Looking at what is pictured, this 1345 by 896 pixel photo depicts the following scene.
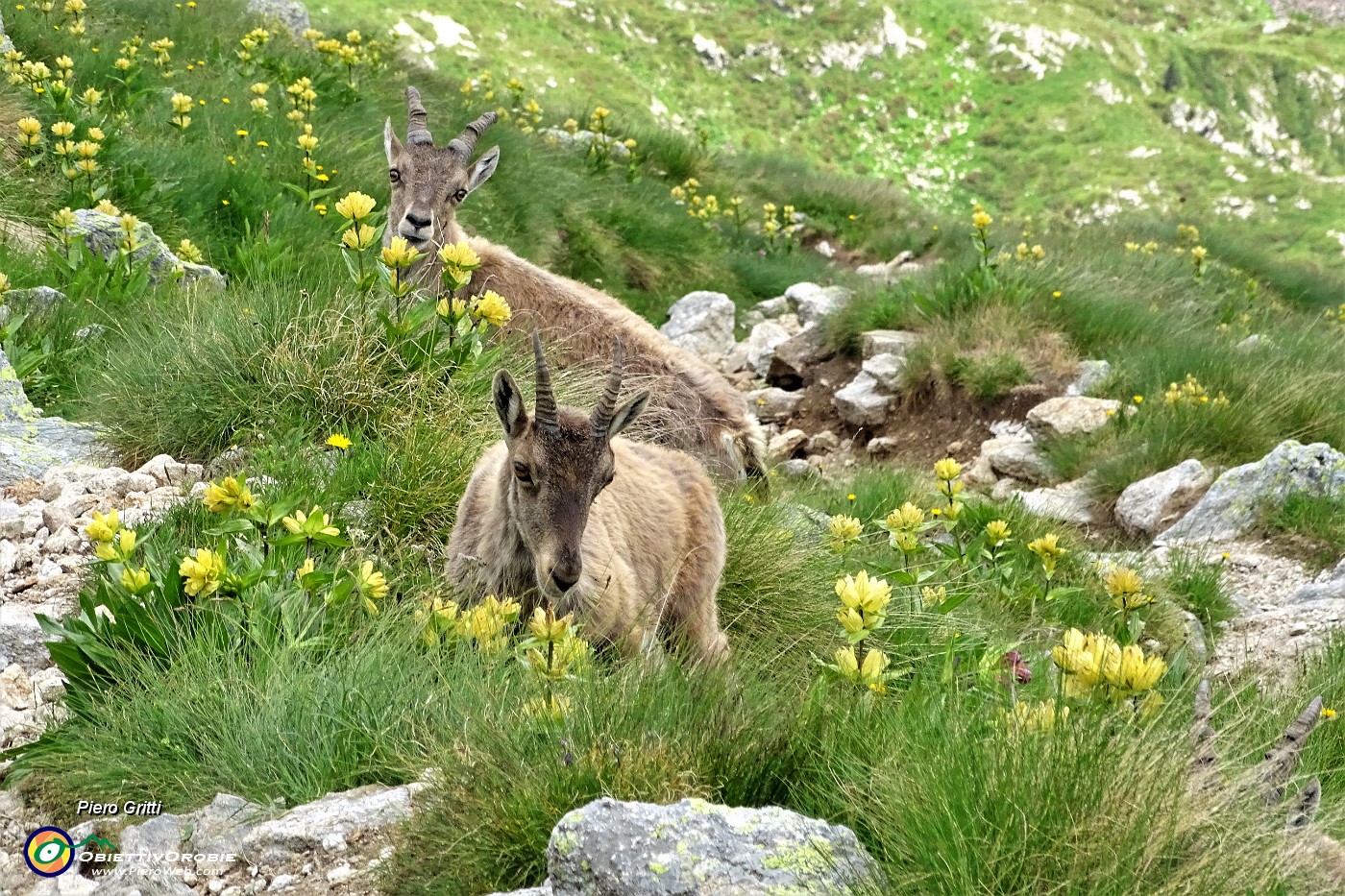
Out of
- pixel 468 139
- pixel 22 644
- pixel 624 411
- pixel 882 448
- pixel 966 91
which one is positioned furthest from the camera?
pixel 966 91

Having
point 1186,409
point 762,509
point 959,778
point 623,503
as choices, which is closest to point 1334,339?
point 1186,409

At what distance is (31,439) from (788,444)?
7072mm

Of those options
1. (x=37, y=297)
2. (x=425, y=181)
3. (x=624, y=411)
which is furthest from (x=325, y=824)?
(x=425, y=181)

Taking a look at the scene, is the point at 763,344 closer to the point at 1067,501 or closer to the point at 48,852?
the point at 1067,501

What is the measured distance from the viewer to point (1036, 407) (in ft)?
36.1

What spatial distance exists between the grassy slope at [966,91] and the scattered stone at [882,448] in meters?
77.5

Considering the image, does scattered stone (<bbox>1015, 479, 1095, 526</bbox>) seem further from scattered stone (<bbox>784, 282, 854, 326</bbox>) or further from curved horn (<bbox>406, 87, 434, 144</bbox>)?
curved horn (<bbox>406, 87, 434, 144</bbox>)

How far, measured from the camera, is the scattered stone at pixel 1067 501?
9.44 metres

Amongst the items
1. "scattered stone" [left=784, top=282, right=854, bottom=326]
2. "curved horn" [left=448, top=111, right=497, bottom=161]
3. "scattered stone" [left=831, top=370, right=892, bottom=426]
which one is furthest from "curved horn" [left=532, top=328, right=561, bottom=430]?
"scattered stone" [left=784, top=282, right=854, bottom=326]

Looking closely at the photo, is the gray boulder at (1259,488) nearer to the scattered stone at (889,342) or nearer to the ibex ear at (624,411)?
the scattered stone at (889,342)

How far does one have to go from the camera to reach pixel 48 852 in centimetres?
331

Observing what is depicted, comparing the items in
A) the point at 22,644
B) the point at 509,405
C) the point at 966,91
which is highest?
the point at 509,405

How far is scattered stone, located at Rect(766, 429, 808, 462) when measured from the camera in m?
11.2

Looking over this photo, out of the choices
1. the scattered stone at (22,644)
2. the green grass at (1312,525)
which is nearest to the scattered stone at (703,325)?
the green grass at (1312,525)
